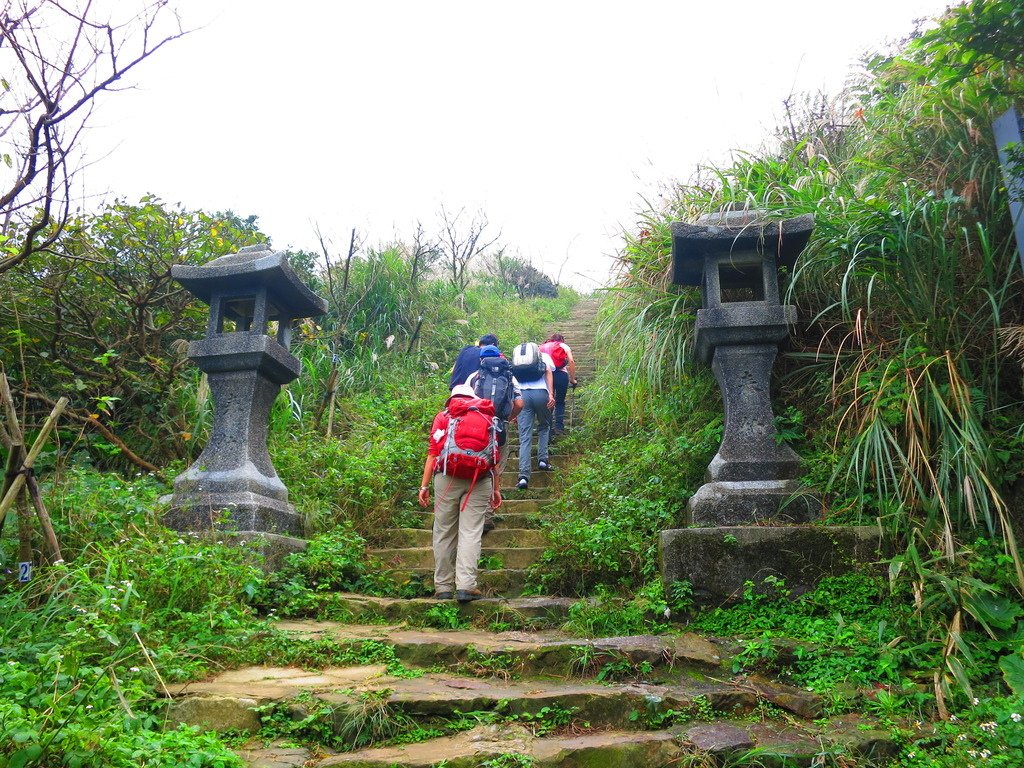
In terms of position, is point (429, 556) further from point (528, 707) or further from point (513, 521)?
point (528, 707)

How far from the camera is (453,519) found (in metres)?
5.14

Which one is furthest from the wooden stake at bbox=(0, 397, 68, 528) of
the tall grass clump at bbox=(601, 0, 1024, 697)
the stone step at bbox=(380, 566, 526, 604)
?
the tall grass clump at bbox=(601, 0, 1024, 697)

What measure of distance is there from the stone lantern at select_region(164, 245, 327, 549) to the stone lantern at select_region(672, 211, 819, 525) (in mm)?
3094

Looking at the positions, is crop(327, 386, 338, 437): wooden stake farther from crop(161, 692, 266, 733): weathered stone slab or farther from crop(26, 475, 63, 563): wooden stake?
crop(161, 692, 266, 733): weathered stone slab

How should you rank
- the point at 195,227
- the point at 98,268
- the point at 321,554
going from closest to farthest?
1. the point at 321,554
2. the point at 98,268
3. the point at 195,227

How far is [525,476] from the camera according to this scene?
709 centimetres

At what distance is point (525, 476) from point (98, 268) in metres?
4.41

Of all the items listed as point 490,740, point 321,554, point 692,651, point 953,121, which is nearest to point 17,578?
point 321,554

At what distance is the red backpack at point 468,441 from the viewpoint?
5.05 meters

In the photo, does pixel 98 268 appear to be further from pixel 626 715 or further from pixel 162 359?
pixel 626 715

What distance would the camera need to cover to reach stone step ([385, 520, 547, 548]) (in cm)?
604

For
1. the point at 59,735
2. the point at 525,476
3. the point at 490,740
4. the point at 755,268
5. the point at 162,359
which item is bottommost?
the point at 490,740

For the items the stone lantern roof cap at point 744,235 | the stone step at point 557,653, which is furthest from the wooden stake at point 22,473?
the stone lantern roof cap at point 744,235

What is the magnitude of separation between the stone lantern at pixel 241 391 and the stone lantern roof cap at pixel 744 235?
3123mm
